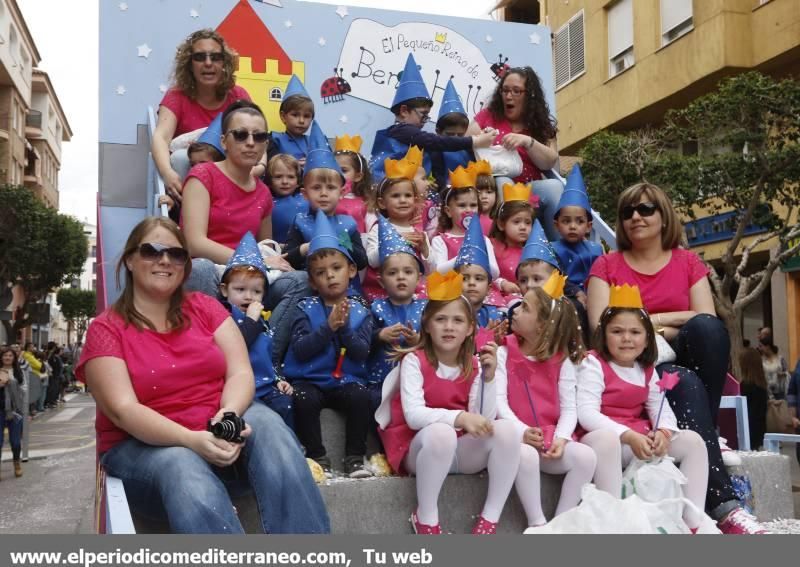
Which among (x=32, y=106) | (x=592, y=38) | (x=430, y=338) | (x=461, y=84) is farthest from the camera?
(x=32, y=106)

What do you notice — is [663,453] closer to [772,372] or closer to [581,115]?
[772,372]

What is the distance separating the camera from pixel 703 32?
64.3ft

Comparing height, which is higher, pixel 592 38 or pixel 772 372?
pixel 592 38

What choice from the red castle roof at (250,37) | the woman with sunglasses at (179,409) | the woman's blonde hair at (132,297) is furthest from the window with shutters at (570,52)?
the woman with sunglasses at (179,409)

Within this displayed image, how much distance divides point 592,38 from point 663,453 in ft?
73.3

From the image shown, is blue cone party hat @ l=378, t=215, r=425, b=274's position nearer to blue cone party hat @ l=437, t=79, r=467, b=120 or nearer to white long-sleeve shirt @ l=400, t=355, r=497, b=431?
white long-sleeve shirt @ l=400, t=355, r=497, b=431

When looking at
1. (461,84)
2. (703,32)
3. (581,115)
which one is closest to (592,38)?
(581,115)

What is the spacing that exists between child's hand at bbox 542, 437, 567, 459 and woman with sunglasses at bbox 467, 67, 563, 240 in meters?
3.02

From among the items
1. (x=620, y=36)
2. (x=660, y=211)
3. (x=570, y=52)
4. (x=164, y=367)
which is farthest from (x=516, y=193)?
(x=570, y=52)

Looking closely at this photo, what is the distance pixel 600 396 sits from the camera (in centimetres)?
390

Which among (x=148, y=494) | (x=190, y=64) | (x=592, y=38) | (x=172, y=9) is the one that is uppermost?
(x=592, y=38)

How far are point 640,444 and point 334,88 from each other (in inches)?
201

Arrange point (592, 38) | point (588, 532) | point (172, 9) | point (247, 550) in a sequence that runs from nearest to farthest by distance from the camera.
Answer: point (247, 550) < point (588, 532) < point (172, 9) < point (592, 38)

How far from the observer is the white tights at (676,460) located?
3.67 m
